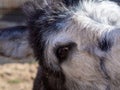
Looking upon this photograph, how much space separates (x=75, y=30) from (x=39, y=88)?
0.60 meters

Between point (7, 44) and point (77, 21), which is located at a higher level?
point (77, 21)

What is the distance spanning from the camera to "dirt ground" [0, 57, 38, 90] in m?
4.88

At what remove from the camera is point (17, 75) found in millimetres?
5078

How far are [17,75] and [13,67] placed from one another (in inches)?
9.7

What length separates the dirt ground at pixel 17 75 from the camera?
4875mm

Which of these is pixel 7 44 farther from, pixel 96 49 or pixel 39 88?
pixel 96 49

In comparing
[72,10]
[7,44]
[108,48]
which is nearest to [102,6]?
[72,10]

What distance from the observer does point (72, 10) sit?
254 cm

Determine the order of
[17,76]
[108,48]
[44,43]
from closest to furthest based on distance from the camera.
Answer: [108,48] < [44,43] < [17,76]

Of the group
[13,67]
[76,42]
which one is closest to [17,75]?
[13,67]

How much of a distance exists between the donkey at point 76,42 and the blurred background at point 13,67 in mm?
1858

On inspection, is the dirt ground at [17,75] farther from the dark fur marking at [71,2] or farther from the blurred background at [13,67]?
the dark fur marking at [71,2]

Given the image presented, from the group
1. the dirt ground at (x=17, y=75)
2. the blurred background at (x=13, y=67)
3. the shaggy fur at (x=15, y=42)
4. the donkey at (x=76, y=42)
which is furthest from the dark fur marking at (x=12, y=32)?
the dirt ground at (x=17, y=75)

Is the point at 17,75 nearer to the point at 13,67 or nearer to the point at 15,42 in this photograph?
the point at 13,67
